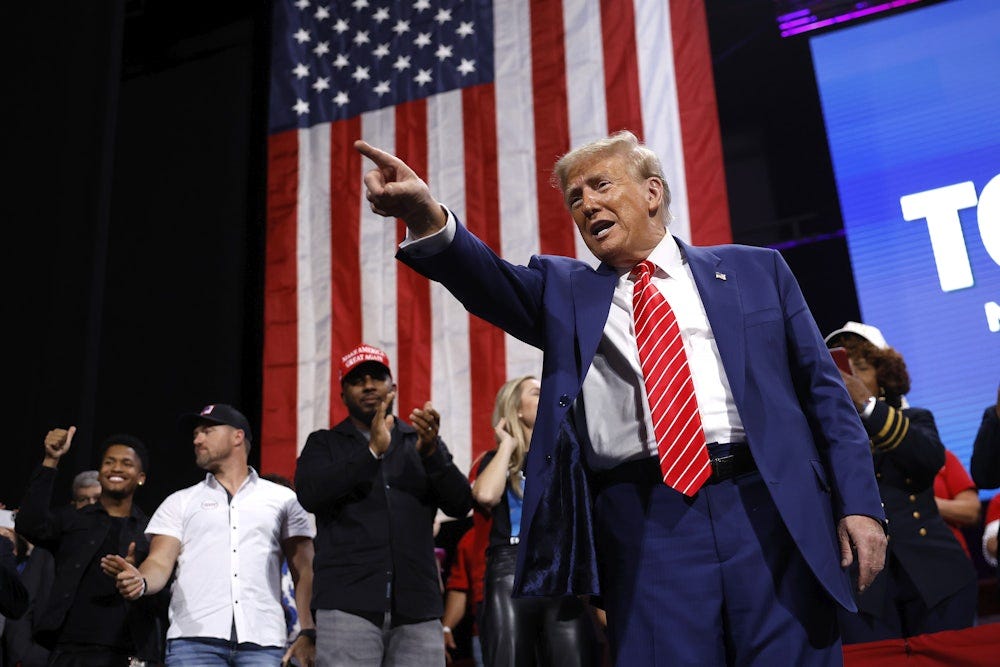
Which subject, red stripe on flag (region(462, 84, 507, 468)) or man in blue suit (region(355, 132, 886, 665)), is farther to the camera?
red stripe on flag (region(462, 84, 507, 468))

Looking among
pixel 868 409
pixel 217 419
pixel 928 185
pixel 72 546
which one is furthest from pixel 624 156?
pixel 928 185

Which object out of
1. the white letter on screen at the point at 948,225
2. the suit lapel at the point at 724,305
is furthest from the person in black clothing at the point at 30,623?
the white letter on screen at the point at 948,225

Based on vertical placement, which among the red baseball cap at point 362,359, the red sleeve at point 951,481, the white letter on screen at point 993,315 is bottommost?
the red sleeve at point 951,481

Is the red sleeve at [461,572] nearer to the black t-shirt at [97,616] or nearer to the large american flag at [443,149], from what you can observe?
the black t-shirt at [97,616]

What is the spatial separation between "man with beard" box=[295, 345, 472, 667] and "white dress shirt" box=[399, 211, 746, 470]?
1.43 meters

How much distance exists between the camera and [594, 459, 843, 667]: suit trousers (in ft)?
5.08

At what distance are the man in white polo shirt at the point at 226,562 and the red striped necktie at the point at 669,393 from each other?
2304 mm

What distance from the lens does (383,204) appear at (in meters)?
1.51

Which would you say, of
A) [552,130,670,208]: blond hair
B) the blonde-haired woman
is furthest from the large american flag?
[552,130,670,208]: blond hair

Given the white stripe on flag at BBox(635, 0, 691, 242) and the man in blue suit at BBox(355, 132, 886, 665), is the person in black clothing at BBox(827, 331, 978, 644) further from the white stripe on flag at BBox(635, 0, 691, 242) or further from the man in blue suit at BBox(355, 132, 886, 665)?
the white stripe on flag at BBox(635, 0, 691, 242)

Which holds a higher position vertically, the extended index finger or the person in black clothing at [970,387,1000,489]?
the extended index finger

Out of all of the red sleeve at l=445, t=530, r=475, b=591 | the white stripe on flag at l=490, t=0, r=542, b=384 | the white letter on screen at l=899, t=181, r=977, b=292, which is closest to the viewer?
the red sleeve at l=445, t=530, r=475, b=591

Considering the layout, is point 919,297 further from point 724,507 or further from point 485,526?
point 724,507

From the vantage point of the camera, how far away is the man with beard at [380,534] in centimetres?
321
